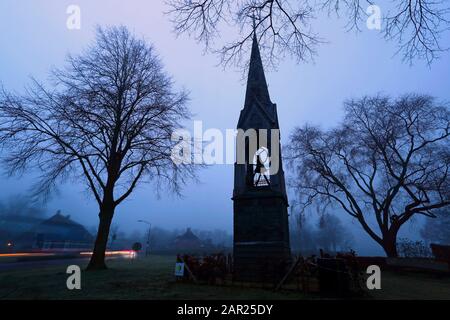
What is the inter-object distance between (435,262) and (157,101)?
77.9ft

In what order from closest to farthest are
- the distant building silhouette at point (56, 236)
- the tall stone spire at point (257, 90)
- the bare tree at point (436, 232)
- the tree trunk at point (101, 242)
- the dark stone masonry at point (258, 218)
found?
the dark stone masonry at point (258, 218) < the tree trunk at point (101, 242) < the tall stone spire at point (257, 90) < the distant building silhouette at point (56, 236) < the bare tree at point (436, 232)

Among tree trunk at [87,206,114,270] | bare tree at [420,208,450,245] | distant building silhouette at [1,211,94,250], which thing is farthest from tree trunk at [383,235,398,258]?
bare tree at [420,208,450,245]

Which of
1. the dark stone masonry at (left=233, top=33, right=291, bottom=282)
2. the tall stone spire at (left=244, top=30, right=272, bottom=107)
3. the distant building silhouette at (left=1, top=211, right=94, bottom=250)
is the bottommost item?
the distant building silhouette at (left=1, top=211, right=94, bottom=250)

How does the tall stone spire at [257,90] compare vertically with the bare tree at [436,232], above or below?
above

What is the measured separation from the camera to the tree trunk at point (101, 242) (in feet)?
53.3

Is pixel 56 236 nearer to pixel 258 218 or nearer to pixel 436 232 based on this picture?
pixel 258 218

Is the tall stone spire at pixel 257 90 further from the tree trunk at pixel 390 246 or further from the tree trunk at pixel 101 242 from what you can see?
the tree trunk at pixel 390 246

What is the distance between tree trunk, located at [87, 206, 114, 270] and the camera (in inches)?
640

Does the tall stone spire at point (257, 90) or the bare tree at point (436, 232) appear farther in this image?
the bare tree at point (436, 232)

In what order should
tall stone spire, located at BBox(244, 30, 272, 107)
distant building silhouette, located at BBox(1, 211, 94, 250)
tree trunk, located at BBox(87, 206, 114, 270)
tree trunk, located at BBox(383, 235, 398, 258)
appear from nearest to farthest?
1. tree trunk, located at BBox(87, 206, 114, 270)
2. tall stone spire, located at BBox(244, 30, 272, 107)
3. tree trunk, located at BBox(383, 235, 398, 258)
4. distant building silhouette, located at BBox(1, 211, 94, 250)

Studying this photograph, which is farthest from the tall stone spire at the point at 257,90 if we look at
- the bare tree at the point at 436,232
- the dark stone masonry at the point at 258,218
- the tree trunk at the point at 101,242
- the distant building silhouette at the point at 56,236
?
the bare tree at the point at 436,232

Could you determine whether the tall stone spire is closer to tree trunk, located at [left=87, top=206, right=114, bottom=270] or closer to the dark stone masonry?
the dark stone masonry
